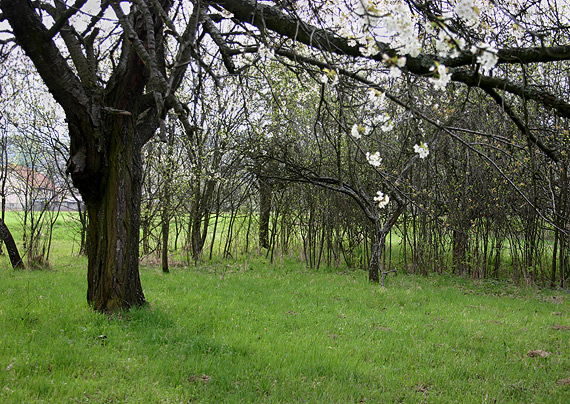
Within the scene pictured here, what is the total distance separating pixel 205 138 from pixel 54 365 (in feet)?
28.6

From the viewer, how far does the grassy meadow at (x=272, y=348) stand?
361 centimetres

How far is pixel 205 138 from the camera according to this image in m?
11.8

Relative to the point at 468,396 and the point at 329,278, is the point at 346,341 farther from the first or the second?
the point at 329,278

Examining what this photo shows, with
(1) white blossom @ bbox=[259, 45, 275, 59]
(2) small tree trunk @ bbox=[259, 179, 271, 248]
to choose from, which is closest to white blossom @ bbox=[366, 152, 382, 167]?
(1) white blossom @ bbox=[259, 45, 275, 59]

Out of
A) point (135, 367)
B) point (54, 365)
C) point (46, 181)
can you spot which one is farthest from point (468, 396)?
point (46, 181)

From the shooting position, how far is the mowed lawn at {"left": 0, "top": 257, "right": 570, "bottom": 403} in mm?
3607

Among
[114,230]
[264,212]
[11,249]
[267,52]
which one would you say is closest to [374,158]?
[267,52]

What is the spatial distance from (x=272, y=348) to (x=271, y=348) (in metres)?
0.01

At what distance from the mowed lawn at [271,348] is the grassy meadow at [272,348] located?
0.01m

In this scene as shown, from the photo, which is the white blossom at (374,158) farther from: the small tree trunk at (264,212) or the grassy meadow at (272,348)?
the small tree trunk at (264,212)

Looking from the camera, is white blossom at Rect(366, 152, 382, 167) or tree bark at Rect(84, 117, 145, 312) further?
tree bark at Rect(84, 117, 145, 312)

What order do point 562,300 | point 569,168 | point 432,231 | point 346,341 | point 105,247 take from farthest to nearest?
point 432,231 < point 569,168 < point 562,300 < point 105,247 < point 346,341

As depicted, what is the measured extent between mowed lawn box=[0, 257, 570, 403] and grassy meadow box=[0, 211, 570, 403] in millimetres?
15

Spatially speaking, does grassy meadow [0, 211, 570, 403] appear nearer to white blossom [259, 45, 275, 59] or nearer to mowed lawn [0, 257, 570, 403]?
mowed lawn [0, 257, 570, 403]
